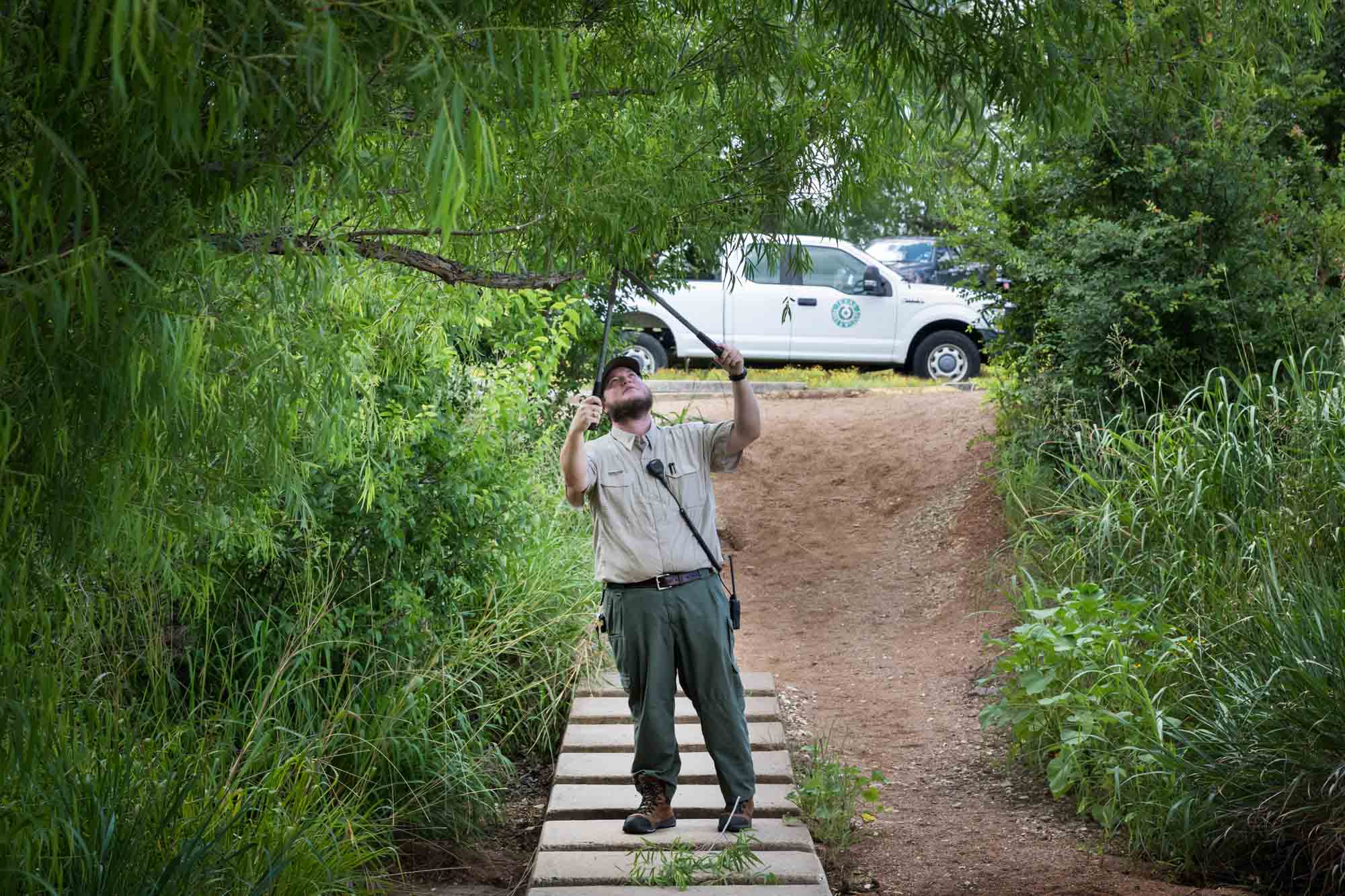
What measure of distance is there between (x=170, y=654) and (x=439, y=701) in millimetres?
1171

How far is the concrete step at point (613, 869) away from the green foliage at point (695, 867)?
0.01 m

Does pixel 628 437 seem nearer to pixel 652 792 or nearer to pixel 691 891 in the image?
pixel 652 792

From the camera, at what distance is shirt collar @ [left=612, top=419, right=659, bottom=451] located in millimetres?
4953

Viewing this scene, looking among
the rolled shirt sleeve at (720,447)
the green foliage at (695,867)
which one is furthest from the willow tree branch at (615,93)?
the green foliage at (695,867)

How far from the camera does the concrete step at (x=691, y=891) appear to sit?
4285mm

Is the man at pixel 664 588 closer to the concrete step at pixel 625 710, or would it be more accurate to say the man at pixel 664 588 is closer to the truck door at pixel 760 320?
the concrete step at pixel 625 710

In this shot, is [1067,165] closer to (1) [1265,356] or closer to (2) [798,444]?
(1) [1265,356]

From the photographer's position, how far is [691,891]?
4.31 meters

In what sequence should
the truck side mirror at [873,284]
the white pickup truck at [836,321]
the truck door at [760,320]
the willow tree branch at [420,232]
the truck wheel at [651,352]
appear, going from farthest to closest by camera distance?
the truck side mirror at [873,284], the truck door at [760,320], the white pickup truck at [836,321], the truck wheel at [651,352], the willow tree branch at [420,232]

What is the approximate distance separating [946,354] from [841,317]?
1.29 m

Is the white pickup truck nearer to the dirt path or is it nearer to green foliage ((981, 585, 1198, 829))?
the dirt path

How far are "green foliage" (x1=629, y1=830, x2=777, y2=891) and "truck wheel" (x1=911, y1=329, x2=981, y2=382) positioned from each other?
1106cm

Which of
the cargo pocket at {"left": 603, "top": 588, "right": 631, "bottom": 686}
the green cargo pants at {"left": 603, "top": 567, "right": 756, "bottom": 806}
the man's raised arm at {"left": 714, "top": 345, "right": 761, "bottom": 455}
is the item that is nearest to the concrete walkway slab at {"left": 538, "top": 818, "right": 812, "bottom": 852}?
the green cargo pants at {"left": 603, "top": 567, "right": 756, "bottom": 806}

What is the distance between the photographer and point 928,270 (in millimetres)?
18578
